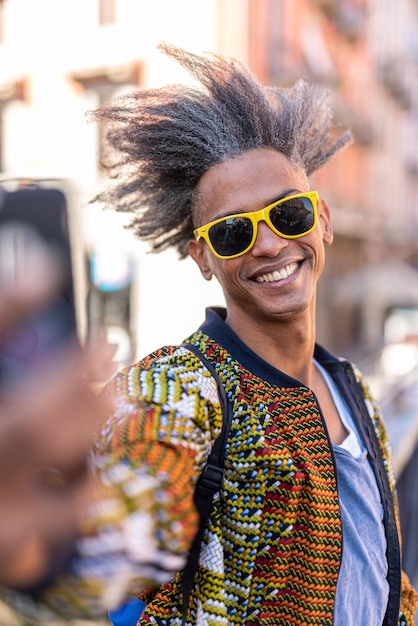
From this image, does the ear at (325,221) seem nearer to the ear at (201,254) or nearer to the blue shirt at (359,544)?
the ear at (201,254)

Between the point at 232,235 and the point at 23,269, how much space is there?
110cm

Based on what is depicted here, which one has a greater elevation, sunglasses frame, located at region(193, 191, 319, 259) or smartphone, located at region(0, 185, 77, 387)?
sunglasses frame, located at region(193, 191, 319, 259)

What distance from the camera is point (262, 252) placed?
157 centimetres

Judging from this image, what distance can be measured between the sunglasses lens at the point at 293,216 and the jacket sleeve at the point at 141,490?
1.43 feet

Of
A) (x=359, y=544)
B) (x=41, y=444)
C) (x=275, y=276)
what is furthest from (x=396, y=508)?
(x=41, y=444)

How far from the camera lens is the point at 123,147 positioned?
6.00ft

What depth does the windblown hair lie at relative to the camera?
1.67 m

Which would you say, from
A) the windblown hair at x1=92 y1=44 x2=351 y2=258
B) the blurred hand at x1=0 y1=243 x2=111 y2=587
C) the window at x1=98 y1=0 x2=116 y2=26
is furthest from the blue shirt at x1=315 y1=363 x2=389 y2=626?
the window at x1=98 y1=0 x2=116 y2=26

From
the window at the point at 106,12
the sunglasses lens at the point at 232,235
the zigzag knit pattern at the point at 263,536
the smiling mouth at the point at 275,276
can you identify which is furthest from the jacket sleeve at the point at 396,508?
the window at the point at 106,12

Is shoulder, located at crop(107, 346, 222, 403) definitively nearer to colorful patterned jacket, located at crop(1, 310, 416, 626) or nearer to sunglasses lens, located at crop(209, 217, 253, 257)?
colorful patterned jacket, located at crop(1, 310, 416, 626)

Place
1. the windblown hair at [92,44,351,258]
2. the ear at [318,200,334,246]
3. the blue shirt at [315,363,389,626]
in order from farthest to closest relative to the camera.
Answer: the ear at [318,200,334,246] → the windblown hair at [92,44,351,258] → the blue shirt at [315,363,389,626]

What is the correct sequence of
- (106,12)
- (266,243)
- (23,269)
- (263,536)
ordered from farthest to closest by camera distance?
(106,12), (266,243), (263,536), (23,269)

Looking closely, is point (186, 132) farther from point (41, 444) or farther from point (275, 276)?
point (41, 444)

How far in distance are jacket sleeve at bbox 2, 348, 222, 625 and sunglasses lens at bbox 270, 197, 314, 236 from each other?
44 cm
